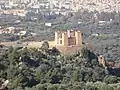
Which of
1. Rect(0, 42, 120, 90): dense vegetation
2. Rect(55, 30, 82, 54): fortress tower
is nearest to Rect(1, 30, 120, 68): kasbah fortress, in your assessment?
Rect(55, 30, 82, 54): fortress tower

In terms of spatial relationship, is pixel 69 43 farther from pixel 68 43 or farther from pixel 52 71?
pixel 52 71

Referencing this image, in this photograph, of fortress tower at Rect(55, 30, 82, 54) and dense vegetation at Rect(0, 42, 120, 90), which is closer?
dense vegetation at Rect(0, 42, 120, 90)

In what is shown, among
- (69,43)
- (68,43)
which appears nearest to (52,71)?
(68,43)

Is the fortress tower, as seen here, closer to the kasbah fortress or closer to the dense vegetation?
the kasbah fortress

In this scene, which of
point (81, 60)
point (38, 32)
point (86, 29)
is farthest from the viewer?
point (86, 29)

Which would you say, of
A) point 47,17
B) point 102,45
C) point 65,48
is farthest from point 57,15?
point 65,48

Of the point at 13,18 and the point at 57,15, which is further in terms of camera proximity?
the point at 57,15

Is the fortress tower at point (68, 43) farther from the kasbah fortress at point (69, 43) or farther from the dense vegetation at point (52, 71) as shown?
the dense vegetation at point (52, 71)

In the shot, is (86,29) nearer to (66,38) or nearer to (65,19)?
(65,19)
